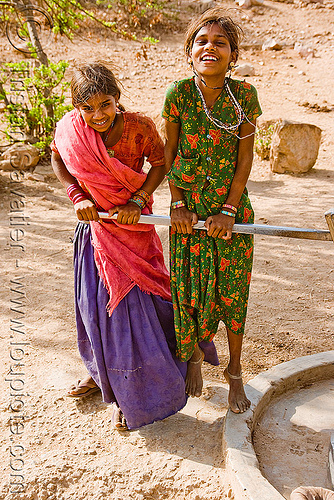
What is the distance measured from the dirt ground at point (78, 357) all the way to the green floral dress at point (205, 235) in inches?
→ 19.8

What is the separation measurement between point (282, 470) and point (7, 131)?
5998 millimetres

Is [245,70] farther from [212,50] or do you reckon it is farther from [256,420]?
[256,420]

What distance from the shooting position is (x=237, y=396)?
2354 mm

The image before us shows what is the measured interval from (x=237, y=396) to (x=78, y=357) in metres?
1.15

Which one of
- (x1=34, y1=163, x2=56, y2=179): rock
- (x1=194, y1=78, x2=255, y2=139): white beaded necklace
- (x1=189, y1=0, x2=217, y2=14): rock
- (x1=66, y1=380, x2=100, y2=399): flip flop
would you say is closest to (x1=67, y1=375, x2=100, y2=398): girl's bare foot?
(x1=66, y1=380, x2=100, y2=399): flip flop

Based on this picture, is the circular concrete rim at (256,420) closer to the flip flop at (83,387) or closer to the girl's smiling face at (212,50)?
the flip flop at (83,387)

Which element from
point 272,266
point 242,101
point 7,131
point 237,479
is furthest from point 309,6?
point 237,479

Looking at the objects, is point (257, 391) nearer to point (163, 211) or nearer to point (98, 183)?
point (98, 183)

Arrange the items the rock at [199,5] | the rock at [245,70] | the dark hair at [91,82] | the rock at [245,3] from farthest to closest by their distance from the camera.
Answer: the rock at [245,3] → the rock at [199,5] → the rock at [245,70] → the dark hair at [91,82]

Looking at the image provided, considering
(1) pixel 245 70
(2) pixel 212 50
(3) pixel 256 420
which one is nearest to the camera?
(2) pixel 212 50

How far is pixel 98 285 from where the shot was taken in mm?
2359

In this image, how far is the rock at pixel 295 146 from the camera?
20.5 ft

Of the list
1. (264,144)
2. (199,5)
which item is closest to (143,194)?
(264,144)

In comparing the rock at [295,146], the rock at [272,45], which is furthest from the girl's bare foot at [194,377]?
the rock at [272,45]
